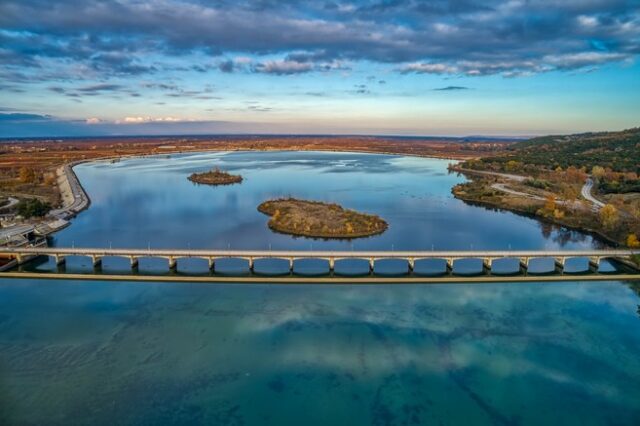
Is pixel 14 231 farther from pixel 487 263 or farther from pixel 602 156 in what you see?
pixel 602 156

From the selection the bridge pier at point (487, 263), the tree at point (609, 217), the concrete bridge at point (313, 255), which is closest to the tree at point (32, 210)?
the concrete bridge at point (313, 255)

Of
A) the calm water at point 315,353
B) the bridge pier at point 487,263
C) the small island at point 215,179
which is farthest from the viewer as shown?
the small island at point 215,179

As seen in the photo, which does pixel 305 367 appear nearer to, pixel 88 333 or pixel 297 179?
pixel 88 333

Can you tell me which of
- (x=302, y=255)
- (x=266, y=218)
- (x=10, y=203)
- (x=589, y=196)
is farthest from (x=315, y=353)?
(x=589, y=196)

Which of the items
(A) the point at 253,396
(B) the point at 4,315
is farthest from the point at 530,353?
(B) the point at 4,315

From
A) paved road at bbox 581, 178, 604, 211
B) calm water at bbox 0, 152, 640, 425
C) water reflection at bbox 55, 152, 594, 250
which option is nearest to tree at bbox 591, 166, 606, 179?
paved road at bbox 581, 178, 604, 211

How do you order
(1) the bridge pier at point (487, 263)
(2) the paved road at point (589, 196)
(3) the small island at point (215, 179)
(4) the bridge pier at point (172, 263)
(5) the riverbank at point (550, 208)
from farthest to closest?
(3) the small island at point (215, 179) → (2) the paved road at point (589, 196) → (5) the riverbank at point (550, 208) → (1) the bridge pier at point (487, 263) → (4) the bridge pier at point (172, 263)

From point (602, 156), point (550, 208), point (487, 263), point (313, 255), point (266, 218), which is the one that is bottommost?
point (266, 218)

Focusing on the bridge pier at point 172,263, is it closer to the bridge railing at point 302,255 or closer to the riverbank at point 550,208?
the bridge railing at point 302,255
